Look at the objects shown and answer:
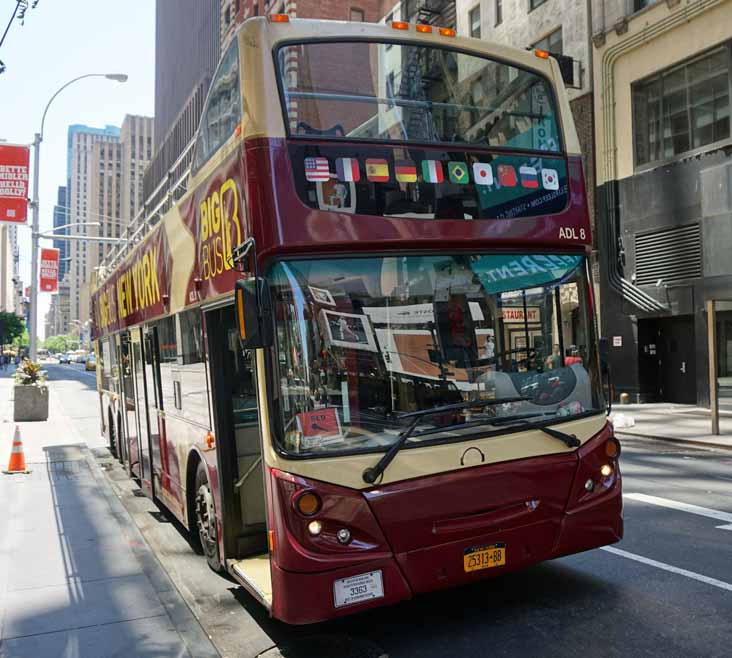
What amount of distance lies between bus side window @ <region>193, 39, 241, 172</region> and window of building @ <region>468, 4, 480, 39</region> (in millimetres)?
26638

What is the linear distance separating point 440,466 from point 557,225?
1900 millimetres

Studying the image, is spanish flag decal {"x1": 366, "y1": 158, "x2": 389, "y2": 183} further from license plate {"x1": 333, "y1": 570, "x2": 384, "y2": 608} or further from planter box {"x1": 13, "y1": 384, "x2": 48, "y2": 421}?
planter box {"x1": 13, "y1": 384, "x2": 48, "y2": 421}

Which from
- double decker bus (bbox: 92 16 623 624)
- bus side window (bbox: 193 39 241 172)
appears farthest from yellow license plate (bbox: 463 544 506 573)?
bus side window (bbox: 193 39 241 172)

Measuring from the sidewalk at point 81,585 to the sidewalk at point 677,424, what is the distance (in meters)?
10.4

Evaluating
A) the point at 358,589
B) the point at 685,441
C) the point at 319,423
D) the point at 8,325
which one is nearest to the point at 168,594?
the point at 358,589

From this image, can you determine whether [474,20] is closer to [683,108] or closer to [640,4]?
[640,4]

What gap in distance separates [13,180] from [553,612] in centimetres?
1519

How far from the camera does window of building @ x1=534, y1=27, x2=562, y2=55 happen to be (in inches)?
1020

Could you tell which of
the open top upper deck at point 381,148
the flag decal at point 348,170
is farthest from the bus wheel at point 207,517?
the flag decal at point 348,170

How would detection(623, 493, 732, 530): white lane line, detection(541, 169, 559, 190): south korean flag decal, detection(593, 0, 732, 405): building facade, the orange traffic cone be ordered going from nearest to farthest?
detection(541, 169, 559, 190): south korean flag decal → detection(623, 493, 732, 530): white lane line → the orange traffic cone → detection(593, 0, 732, 405): building facade

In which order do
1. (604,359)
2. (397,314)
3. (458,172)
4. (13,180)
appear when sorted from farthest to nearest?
(13,180), (604,359), (458,172), (397,314)

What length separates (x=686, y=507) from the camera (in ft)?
26.9

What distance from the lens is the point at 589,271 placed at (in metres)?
5.32

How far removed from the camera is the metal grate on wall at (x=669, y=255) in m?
20.7
